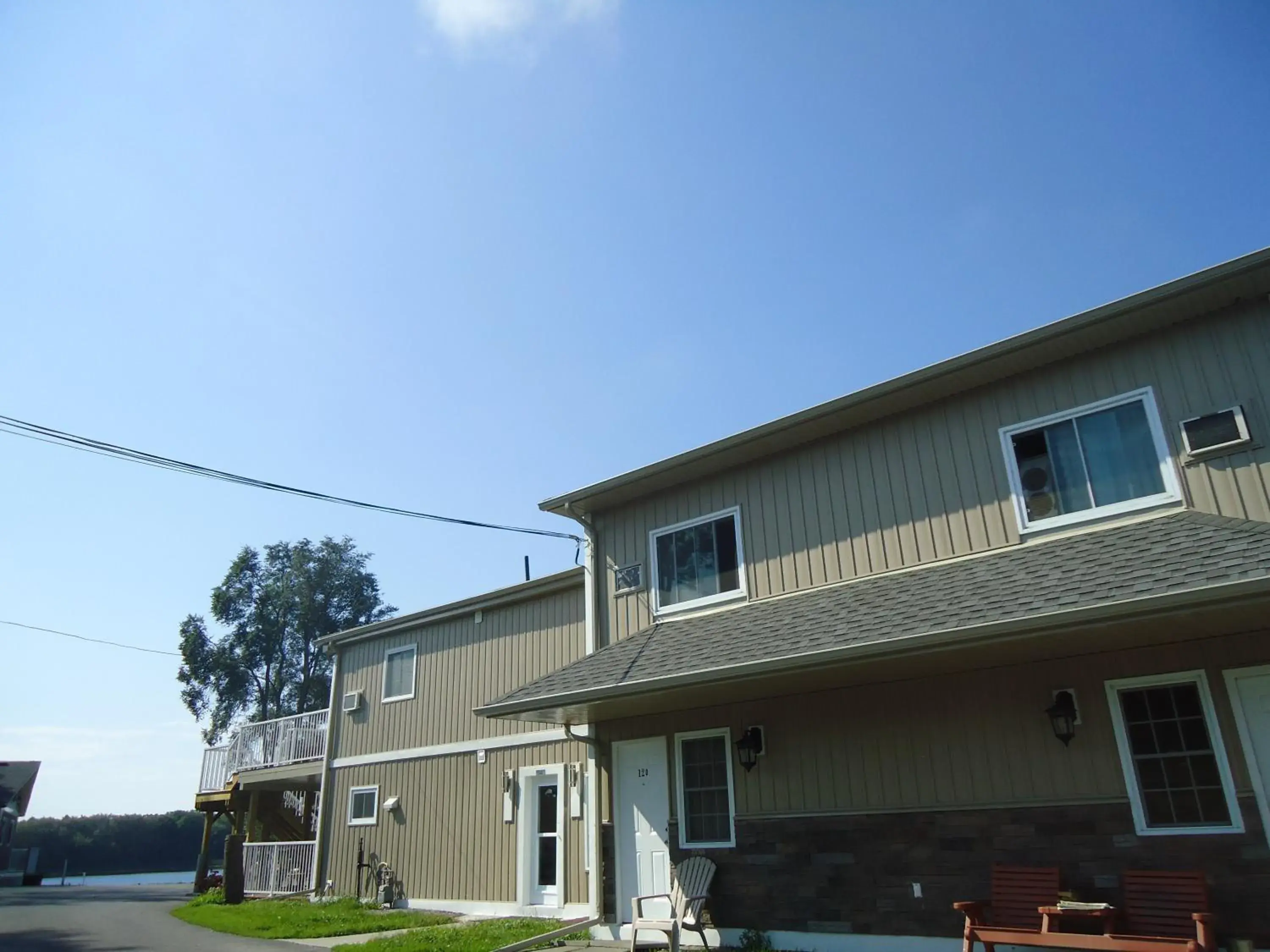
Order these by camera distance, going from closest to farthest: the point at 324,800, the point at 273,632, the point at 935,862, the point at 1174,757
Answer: the point at 1174,757 → the point at 935,862 → the point at 324,800 → the point at 273,632

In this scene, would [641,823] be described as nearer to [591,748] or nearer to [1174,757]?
[591,748]

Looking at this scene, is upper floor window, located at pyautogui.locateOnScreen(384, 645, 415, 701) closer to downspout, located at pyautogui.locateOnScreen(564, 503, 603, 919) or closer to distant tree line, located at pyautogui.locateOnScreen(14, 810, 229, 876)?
downspout, located at pyautogui.locateOnScreen(564, 503, 603, 919)

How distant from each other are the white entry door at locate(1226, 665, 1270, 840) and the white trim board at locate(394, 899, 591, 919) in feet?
25.5

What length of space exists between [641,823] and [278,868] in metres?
10.9

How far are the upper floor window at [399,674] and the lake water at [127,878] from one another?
31.0m

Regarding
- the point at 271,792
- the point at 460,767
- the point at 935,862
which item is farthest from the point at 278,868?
the point at 935,862

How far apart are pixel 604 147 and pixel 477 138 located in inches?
57.9

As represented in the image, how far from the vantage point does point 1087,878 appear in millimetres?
7121

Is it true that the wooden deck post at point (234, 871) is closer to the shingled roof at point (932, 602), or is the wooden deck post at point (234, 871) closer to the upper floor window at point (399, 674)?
the upper floor window at point (399, 674)

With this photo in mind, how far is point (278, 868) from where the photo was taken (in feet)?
57.4

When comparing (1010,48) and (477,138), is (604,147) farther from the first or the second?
(1010,48)

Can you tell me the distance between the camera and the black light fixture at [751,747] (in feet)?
30.9

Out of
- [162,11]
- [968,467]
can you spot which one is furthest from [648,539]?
[162,11]

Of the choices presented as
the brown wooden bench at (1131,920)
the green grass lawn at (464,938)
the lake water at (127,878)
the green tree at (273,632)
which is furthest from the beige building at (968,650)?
the lake water at (127,878)
